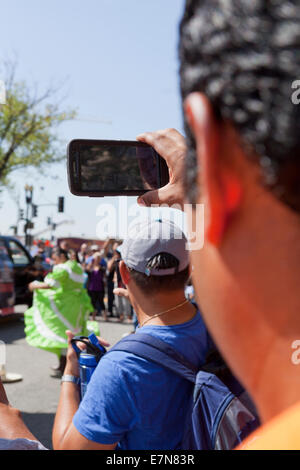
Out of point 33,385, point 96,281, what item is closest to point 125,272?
point 33,385

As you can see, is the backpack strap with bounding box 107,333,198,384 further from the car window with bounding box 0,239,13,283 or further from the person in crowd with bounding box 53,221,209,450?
the car window with bounding box 0,239,13,283

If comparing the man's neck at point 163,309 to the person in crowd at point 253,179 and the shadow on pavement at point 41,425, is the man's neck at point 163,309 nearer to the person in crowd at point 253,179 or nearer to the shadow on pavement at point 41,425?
the person in crowd at point 253,179

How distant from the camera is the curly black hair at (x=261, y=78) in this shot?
469 millimetres

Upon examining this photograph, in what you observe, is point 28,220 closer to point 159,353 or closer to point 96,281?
point 96,281

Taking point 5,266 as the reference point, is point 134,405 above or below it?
above

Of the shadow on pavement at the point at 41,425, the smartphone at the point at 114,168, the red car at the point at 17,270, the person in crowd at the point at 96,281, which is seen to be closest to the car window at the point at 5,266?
the red car at the point at 17,270

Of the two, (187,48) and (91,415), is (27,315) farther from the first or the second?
(187,48)

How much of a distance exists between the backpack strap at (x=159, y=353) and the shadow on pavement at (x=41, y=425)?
2.88 meters

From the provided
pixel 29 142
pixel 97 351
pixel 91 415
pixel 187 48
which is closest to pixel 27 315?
pixel 97 351

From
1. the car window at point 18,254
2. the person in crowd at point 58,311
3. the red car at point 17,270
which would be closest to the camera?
the person in crowd at point 58,311

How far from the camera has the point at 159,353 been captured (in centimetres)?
162

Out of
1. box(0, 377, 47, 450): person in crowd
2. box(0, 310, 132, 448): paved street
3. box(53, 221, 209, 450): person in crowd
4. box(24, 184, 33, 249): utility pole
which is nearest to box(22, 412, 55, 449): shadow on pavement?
box(0, 310, 132, 448): paved street

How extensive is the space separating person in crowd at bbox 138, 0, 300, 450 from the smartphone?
0.69 m

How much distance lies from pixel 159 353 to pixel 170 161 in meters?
0.74
